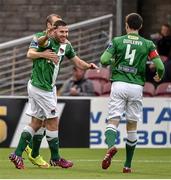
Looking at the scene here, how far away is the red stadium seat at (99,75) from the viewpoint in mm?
21938

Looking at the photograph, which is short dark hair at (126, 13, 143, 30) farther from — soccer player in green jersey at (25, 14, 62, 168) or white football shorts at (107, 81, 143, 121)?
soccer player in green jersey at (25, 14, 62, 168)

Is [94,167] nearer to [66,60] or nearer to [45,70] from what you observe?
[45,70]

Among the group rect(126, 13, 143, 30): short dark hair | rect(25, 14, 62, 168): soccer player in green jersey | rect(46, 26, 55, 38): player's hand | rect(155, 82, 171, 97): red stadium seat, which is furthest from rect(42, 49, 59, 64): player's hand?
rect(155, 82, 171, 97): red stadium seat

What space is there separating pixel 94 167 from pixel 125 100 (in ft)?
4.61

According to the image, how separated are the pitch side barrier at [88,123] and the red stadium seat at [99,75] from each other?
202 cm

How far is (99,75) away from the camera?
22.0 meters

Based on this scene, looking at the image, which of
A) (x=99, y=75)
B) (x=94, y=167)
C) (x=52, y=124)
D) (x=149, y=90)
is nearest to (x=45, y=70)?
(x=52, y=124)

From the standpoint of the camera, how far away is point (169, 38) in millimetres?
22344

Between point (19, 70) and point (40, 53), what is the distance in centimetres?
912

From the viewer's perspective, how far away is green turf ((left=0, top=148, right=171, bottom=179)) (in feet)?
42.6

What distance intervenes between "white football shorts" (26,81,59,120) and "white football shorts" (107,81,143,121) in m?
0.82

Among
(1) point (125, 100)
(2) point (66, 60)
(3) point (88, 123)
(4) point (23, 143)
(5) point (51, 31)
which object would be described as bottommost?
(3) point (88, 123)

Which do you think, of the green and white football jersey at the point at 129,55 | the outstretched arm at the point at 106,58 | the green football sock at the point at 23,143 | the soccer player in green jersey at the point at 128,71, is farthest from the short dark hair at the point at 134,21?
the green football sock at the point at 23,143

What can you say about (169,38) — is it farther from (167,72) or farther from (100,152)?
(100,152)
